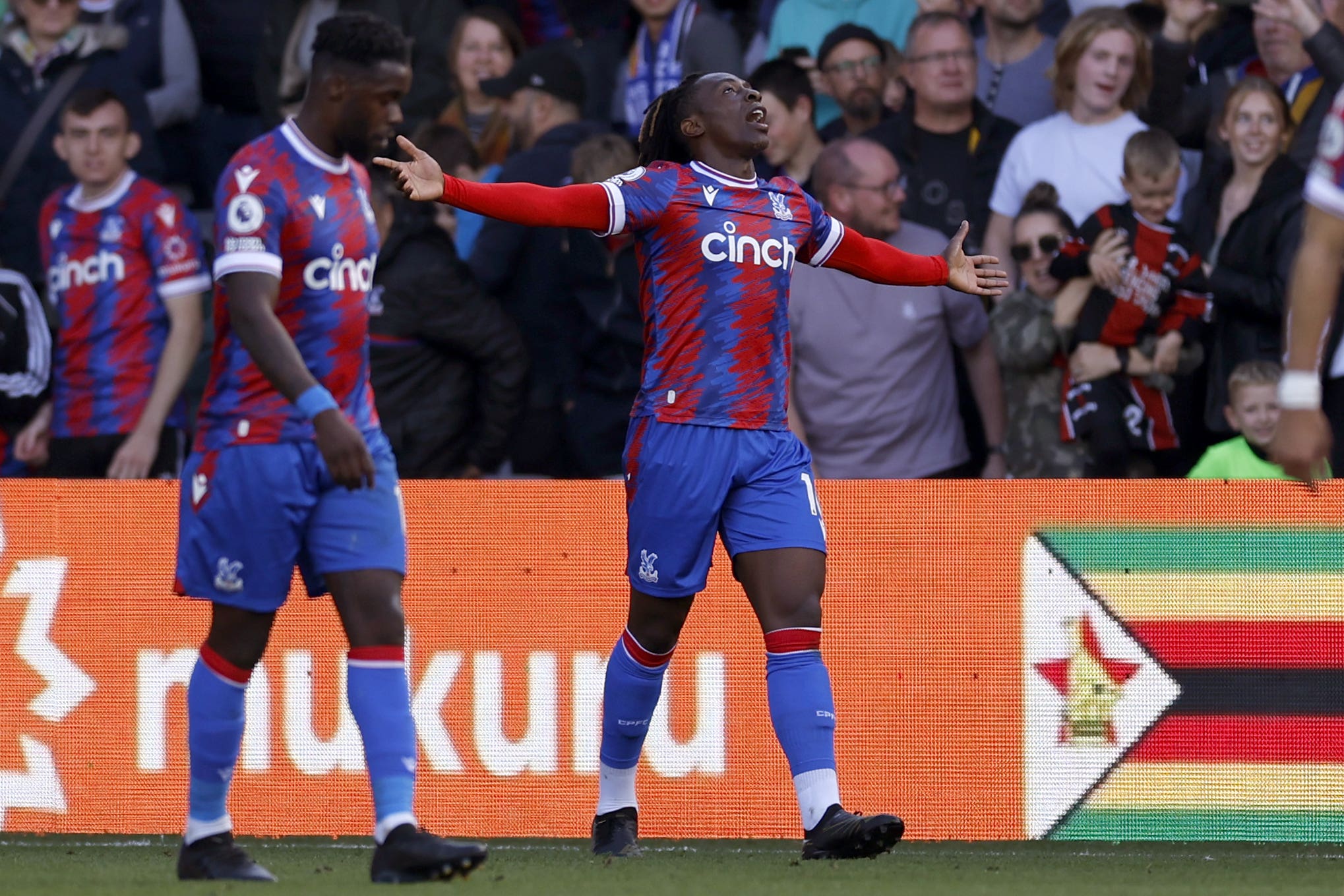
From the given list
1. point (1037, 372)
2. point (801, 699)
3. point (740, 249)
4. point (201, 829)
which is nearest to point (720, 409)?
point (740, 249)

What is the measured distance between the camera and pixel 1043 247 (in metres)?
8.12

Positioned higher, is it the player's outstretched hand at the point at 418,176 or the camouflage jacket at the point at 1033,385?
the player's outstretched hand at the point at 418,176

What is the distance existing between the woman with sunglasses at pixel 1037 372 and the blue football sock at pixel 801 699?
8.51 feet

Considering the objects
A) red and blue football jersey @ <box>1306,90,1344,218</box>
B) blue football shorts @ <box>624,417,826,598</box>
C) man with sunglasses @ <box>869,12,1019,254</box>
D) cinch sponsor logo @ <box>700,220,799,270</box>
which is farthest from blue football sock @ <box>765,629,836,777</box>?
man with sunglasses @ <box>869,12,1019,254</box>

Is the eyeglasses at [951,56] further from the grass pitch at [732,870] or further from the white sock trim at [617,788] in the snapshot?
the white sock trim at [617,788]

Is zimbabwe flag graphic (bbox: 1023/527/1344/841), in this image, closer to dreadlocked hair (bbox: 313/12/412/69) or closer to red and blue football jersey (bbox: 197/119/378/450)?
red and blue football jersey (bbox: 197/119/378/450)

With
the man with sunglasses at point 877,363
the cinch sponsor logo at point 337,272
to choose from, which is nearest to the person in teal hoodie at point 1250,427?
the man with sunglasses at point 877,363

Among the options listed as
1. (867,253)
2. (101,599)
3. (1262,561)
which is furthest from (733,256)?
(101,599)

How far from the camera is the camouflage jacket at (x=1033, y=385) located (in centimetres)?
785

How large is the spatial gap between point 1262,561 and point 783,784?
1.74 meters

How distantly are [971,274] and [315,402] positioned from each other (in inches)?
90.5

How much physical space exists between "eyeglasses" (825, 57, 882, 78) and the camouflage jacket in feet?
5.00

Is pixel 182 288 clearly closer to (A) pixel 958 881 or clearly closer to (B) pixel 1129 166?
(B) pixel 1129 166

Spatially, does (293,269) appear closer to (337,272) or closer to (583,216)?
(337,272)
